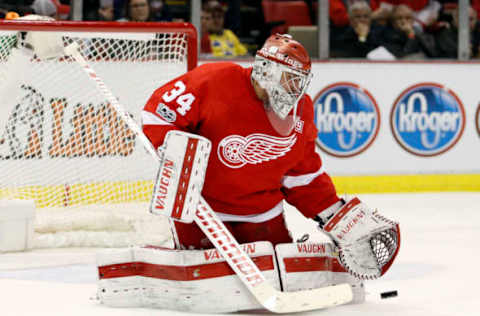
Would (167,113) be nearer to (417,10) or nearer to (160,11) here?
(160,11)

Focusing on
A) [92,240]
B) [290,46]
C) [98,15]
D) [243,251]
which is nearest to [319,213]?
[243,251]

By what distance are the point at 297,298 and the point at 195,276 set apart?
0.91 ft

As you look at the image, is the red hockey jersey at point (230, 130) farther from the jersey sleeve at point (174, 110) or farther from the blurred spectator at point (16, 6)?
the blurred spectator at point (16, 6)

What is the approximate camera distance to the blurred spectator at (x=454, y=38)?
217 inches

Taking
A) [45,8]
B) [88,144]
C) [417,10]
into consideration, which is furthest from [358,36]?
[88,144]

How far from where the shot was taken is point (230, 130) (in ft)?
→ 7.67

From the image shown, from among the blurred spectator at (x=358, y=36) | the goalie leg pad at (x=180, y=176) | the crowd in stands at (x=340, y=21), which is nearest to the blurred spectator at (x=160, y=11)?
the crowd in stands at (x=340, y=21)

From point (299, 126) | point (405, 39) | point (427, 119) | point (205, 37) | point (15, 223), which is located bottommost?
point (427, 119)

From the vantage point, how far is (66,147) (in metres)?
3.71

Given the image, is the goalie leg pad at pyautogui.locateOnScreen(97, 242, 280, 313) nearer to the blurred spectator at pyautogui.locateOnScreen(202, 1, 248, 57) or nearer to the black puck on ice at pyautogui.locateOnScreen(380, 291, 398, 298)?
the black puck on ice at pyautogui.locateOnScreen(380, 291, 398, 298)

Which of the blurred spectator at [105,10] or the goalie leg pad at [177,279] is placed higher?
the blurred spectator at [105,10]

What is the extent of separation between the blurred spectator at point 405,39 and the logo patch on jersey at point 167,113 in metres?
3.41

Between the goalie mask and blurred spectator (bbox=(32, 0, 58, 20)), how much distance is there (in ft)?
8.11

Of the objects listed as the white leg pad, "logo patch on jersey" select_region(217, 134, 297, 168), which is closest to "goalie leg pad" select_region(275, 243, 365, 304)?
"logo patch on jersey" select_region(217, 134, 297, 168)
